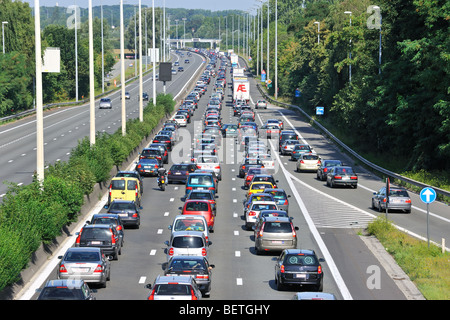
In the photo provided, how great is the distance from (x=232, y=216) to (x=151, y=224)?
15.8 ft

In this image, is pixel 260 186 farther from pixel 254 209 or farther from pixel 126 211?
pixel 126 211

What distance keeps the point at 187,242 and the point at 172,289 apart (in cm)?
775

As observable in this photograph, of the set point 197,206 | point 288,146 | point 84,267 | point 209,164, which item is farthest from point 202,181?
point 288,146

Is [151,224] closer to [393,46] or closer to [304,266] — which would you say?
[304,266]

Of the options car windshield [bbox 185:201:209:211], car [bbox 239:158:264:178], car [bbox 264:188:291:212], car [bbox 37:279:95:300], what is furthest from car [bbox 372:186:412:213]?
car [bbox 37:279:95:300]

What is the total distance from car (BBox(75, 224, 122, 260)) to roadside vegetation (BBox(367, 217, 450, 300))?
10493mm

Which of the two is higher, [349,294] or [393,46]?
[393,46]

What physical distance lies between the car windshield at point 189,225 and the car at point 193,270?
6.11 m

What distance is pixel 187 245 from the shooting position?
28.6m

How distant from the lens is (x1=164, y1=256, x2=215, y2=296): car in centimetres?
2469
